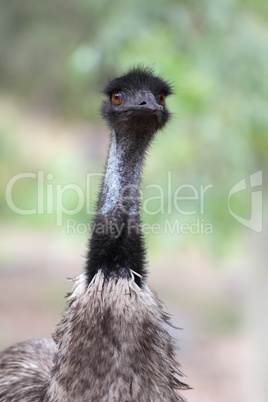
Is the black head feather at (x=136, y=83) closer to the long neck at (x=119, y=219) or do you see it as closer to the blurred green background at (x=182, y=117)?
the long neck at (x=119, y=219)

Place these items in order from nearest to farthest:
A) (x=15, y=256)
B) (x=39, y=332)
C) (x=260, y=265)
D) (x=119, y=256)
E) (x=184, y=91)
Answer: (x=119, y=256) → (x=184, y=91) → (x=260, y=265) → (x=39, y=332) → (x=15, y=256)

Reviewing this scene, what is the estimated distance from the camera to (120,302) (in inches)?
109

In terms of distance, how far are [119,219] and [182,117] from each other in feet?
6.49

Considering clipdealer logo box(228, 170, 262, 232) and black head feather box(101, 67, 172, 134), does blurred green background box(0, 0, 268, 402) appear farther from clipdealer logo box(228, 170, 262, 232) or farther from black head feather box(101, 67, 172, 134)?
black head feather box(101, 67, 172, 134)

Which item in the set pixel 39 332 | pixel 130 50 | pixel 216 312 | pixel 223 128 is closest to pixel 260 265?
pixel 223 128

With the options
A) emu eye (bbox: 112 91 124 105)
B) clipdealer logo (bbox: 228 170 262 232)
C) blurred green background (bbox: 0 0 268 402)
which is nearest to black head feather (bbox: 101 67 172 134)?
emu eye (bbox: 112 91 124 105)

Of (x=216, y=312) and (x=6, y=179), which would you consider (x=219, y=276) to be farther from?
(x=6, y=179)

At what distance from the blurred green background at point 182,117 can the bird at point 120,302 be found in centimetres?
64

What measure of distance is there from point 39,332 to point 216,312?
2444mm

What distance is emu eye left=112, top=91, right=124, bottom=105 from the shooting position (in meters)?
2.96

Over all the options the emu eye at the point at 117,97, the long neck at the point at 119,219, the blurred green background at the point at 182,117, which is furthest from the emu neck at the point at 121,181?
the blurred green background at the point at 182,117

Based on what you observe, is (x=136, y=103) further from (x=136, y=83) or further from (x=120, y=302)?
(x=120, y=302)

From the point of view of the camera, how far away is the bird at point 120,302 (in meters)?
2.71

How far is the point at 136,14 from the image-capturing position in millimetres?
4918
